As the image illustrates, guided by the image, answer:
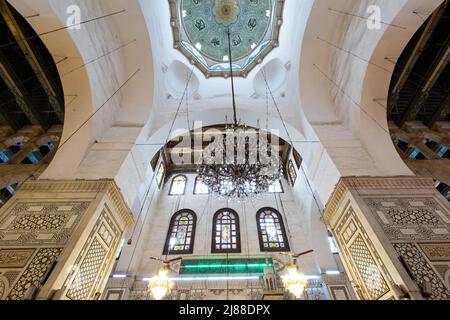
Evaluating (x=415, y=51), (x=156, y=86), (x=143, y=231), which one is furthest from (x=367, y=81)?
(x=143, y=231)

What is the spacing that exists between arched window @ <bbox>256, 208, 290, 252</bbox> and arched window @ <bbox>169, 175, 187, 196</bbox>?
3230mm

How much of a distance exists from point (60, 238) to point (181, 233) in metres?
5.32

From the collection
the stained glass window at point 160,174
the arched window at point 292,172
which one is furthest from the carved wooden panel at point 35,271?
the arched window at point 292,172

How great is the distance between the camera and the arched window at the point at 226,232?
779cm

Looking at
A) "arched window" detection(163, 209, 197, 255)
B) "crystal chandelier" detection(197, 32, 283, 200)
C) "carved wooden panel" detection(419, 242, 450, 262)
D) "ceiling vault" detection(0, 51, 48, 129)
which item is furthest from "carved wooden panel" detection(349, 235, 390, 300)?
"ceiling vault" detection(0, 51, 48, 129)

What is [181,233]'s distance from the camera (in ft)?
27.5

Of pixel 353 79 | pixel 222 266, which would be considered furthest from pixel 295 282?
pixel 353 79

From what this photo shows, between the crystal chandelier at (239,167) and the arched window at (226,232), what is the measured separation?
3370 mm

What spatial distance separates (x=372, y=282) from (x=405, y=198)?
1.41 m

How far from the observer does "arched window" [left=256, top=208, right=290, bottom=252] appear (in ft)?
25.7

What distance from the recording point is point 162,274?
15.1 ft

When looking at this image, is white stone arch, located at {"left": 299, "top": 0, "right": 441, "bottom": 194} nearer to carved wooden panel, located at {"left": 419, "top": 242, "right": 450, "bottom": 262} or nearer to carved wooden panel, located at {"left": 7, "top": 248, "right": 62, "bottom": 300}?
carved wooden panel, located at {"left": 419, "top": 242, "right": 450, "bottom": 262}

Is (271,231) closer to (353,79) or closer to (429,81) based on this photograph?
(353,79)
